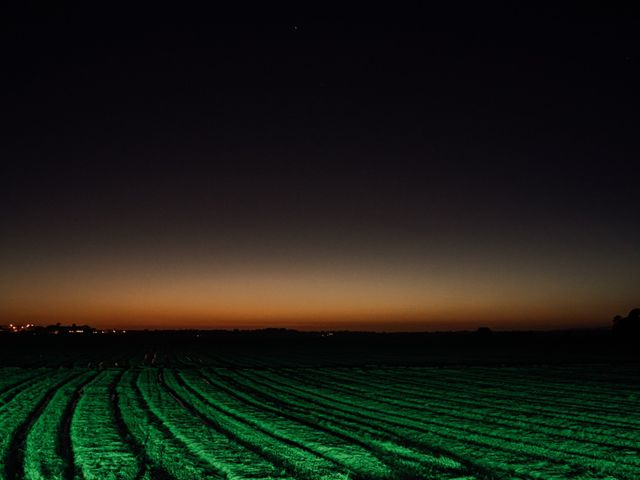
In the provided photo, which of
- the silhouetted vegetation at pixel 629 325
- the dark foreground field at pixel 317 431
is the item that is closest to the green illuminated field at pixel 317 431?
the dark foreground field at pixel 317 431

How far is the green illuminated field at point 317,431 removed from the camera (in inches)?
396

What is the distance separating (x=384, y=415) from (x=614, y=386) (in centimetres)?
1459

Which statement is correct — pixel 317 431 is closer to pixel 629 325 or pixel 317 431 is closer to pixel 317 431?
pixel 317 431

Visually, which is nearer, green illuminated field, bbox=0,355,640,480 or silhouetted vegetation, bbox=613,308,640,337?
green illuminated field, bbox=0,355,640,480

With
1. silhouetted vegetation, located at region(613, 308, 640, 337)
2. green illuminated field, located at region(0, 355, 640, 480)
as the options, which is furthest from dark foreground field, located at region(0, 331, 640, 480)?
silhouetted vegetation, located at region(613, 308, 640, 337)

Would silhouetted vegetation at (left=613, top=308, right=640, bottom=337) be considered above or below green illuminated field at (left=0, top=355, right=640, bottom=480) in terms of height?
above

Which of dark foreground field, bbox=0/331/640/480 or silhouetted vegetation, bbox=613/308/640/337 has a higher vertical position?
silhouetted vegetation, bbox=613/308/640/337

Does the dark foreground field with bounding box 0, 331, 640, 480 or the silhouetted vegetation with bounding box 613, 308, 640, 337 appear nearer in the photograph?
the dark foreground field with bounding box 0, 331, 640, 480

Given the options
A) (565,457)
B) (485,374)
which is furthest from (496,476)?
(485,374)

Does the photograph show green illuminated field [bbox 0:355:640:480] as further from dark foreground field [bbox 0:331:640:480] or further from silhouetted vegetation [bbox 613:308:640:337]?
silhouetted vegetation [bbox 613:308:640:337]

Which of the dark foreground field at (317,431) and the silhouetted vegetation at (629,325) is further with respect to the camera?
the silhouetted vegetation at (629,325)

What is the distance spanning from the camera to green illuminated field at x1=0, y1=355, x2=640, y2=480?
1005 centimetres

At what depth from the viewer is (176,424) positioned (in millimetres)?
14609

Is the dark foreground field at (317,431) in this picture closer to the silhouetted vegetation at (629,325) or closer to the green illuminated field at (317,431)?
the green illuminated field at (317,431)
